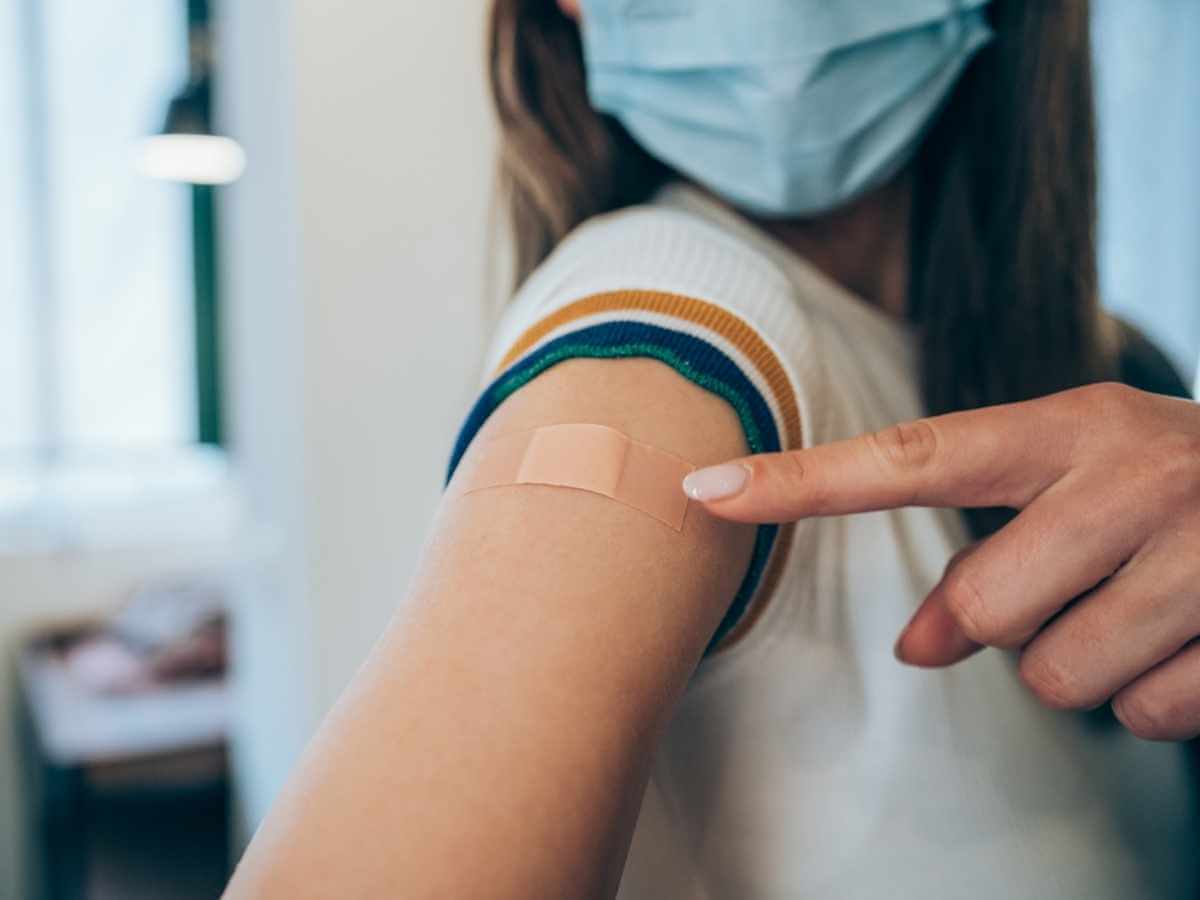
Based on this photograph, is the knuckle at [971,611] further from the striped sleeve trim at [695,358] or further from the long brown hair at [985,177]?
the long brown hair at [985,177]

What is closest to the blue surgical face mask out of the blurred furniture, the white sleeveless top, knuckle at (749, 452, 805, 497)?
the white sleeveless top

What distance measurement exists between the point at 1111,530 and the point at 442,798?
0.34 m

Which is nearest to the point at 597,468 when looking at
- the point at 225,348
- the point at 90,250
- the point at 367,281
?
the point at 367,281

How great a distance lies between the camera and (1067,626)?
0.49 metres

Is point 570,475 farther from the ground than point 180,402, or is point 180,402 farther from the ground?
point 570,475

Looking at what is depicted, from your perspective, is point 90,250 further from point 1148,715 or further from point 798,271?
point 1148,715

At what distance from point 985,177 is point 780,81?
274 millimetres

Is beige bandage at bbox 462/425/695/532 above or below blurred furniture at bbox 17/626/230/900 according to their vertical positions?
above

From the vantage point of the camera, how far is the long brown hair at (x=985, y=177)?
2.65ft

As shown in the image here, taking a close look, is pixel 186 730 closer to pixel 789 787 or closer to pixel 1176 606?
pixel 789 787

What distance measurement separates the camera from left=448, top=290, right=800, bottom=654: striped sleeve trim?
0.49 meters

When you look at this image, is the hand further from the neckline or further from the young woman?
the neckline

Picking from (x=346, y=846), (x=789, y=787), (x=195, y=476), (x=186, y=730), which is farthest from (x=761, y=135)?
(x=195, y=476)

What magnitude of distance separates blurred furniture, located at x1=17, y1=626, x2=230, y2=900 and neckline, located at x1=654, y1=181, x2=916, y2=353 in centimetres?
234
